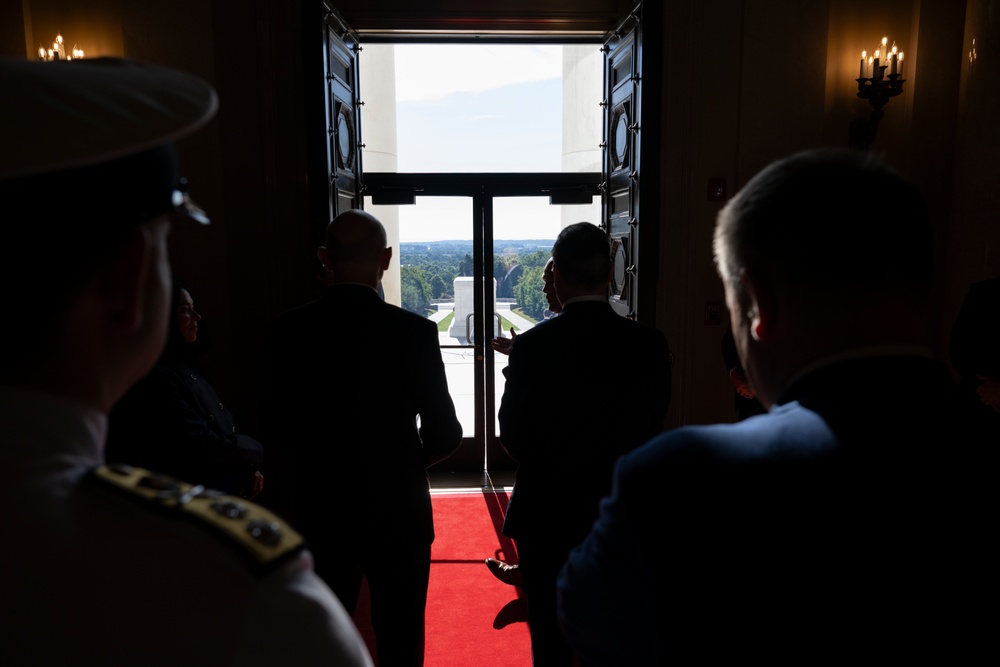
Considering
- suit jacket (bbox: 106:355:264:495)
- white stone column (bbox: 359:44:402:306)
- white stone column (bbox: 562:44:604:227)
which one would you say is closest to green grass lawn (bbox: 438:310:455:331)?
white stone column (bbox: 359:44:402:306)

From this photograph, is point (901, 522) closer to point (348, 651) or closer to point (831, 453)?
point (831, 453)

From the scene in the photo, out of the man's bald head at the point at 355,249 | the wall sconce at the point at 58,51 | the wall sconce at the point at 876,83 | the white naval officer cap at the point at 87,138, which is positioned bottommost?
the man's bald head at the point at 355,249

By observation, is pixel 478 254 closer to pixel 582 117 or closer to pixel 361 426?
pixel 582 117

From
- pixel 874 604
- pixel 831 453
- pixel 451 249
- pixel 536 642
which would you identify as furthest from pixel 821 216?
pixel 451 249

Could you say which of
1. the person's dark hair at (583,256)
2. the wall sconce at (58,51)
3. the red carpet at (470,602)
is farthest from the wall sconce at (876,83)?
the wall sconce at (58,51)

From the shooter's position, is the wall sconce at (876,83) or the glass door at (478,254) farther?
the glass door at (478,254)

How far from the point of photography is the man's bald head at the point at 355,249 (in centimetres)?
215

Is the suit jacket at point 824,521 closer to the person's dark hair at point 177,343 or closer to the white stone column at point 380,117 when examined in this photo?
the person's dark hair at point 177,343

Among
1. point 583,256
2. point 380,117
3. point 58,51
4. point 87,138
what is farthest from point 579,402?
point 380,117

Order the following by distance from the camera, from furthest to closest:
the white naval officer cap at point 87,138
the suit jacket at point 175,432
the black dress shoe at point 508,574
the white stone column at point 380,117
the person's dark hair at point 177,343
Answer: the white stone column at point 380,117, the black dress shoe at point 508,574, the person's dark hair at point 177,343, the suit jacket at point 175,432, the white naval officer cap at point 87,138

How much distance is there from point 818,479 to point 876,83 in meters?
4.41

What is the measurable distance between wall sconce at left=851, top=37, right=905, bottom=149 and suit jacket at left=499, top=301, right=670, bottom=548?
126 inches

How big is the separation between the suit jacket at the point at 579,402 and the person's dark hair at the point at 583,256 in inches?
3.4

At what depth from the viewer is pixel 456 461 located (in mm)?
5430
